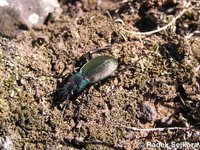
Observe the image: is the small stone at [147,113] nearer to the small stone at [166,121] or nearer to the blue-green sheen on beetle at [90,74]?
the small stone at [166,121]

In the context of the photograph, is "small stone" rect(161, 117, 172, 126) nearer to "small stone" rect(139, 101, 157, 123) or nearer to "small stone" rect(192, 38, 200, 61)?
"small stone" rect(139, 101, 157, 123)

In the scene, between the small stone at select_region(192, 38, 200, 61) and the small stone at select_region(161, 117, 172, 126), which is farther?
the small stone at select_region(192, 38, 200, 61)

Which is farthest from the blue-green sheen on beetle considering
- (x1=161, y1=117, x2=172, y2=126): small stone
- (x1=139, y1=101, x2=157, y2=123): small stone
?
(x1=161, y1=117, x2=172, y2=126): small stone

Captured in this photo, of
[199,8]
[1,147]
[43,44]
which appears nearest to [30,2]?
[43,44]

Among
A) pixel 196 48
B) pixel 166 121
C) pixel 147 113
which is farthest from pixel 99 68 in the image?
pixel 196 48

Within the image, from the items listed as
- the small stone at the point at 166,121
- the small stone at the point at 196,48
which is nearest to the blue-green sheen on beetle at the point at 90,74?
the small stone at the point at 166,121

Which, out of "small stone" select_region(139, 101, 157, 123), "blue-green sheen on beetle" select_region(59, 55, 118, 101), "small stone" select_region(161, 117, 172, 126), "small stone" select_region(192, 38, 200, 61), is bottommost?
"small stone" select_region(161, 117, 172, 126)

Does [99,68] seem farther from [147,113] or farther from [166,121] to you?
[166,121]
